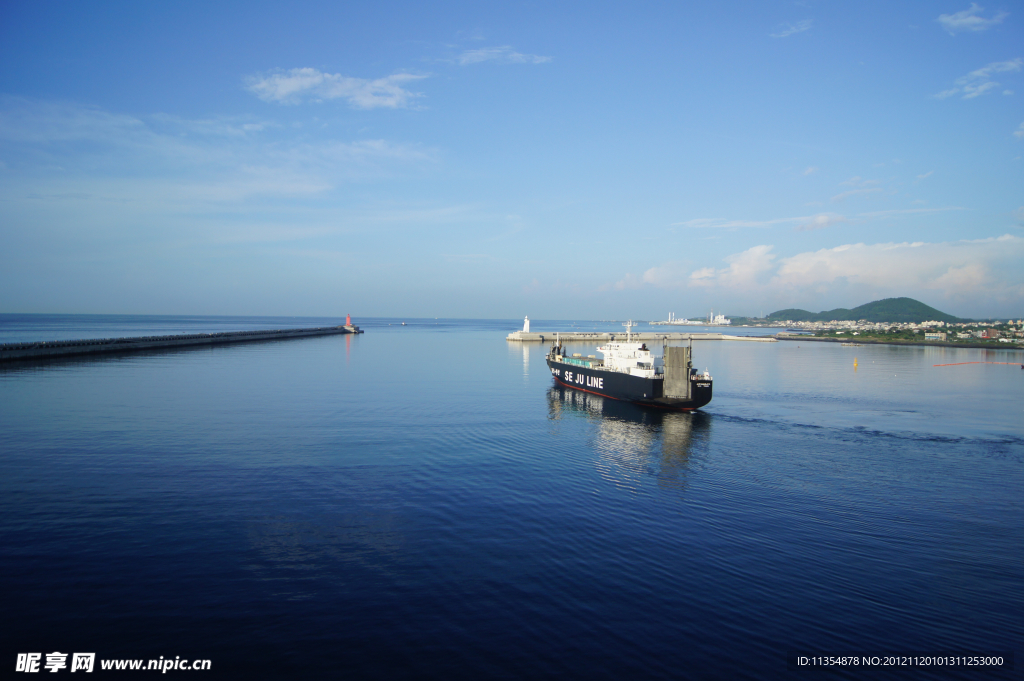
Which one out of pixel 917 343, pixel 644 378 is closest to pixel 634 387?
pixel 644 378

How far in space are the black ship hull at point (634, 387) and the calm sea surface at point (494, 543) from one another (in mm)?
7106

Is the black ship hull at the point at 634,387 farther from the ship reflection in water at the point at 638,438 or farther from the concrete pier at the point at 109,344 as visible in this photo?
the concrete pier at the point at 109,344

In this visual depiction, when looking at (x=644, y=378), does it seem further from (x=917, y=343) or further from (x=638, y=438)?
(x=917, y=343)

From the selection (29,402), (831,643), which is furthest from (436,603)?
(29,402)

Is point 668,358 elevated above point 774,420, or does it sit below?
above

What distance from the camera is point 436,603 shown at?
37.6 feet

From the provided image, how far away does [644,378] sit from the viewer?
1651 inches

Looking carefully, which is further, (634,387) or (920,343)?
(920,343)

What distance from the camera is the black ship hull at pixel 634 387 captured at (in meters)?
40.2

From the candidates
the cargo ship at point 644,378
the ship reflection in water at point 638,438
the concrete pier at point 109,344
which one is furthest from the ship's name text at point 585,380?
the concrete pier at point 109,344

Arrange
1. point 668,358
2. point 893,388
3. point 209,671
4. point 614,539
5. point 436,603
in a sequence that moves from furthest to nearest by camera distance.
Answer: point 893,388
point 668,358
point 614,539
point 436,603
point 209,671

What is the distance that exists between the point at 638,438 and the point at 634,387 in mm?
Result: 12317

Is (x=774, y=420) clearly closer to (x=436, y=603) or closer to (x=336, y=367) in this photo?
(x=436, y=603)

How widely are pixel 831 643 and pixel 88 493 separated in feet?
69.8
